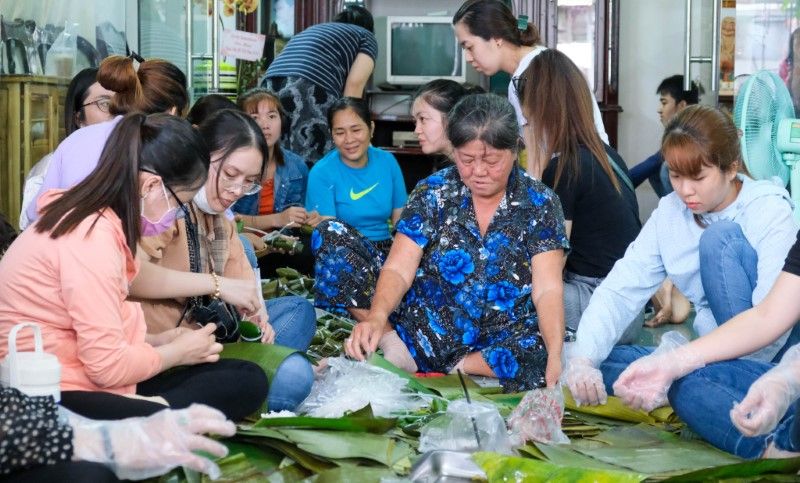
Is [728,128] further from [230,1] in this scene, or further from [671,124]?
[230,1]

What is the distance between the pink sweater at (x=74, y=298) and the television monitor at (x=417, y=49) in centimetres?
588

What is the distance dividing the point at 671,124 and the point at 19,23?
2.16 meters

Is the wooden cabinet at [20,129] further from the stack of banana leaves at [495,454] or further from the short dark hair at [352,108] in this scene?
the stack of banana leaves at [495,454]

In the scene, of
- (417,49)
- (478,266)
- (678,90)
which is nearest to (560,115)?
(478,266)

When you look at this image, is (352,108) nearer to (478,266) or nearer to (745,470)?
(478,266)

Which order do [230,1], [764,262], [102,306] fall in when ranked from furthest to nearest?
1. [230,1]
2. [764,262]
3. [102,306]

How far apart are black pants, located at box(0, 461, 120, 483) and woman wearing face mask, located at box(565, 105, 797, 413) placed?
113cm

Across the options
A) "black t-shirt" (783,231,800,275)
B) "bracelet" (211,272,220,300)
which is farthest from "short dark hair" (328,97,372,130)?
"black t-shirt" (783,231,800,275)

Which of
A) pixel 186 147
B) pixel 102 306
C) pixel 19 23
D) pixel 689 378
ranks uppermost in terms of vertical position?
pixel 19 23

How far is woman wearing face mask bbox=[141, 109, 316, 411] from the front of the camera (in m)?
2.75

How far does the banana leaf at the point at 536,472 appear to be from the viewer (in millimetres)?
2074

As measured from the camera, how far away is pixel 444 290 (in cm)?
326

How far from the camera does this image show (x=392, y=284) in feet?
10.4

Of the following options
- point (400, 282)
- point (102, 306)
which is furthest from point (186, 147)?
point (400, 282)
